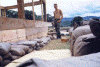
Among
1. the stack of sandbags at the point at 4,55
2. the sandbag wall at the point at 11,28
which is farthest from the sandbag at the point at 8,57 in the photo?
the sandbag wall at the point at 11,28

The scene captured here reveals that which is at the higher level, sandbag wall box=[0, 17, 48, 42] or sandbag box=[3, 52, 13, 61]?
sandbag wall box=[0, 17, 48, 42]

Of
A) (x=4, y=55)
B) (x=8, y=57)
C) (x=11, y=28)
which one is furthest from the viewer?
(x=11, y=28)

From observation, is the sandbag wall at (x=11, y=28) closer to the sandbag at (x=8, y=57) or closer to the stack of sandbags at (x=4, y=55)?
the stack of sandbags at (x=4, y=55)

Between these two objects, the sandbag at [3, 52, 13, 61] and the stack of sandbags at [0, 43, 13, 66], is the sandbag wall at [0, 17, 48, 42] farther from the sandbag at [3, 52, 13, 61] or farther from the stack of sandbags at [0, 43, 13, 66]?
the sandbag at [3, 52, 13, 61]

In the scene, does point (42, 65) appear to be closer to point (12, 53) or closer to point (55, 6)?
point (12, 53)

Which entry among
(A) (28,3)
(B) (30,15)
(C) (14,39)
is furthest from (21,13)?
(B) (30,15)

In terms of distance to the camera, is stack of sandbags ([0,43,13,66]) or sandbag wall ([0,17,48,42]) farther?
sandbag wall ([0,17,48,42])

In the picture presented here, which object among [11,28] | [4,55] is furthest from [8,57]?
[11,28]

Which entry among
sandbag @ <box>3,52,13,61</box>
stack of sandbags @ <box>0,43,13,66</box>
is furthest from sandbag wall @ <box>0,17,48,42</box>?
sandbag @ <box>3,52,13,61</box>

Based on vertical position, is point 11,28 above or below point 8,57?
above

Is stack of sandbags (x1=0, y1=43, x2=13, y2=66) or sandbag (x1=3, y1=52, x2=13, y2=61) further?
sandbag (x1=3, y1=52, x2=13, y2=61)

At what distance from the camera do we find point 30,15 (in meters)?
12.6

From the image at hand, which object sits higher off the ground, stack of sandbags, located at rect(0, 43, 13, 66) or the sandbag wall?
the sandbag wall

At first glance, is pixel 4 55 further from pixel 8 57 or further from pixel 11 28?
pixel 11 28
